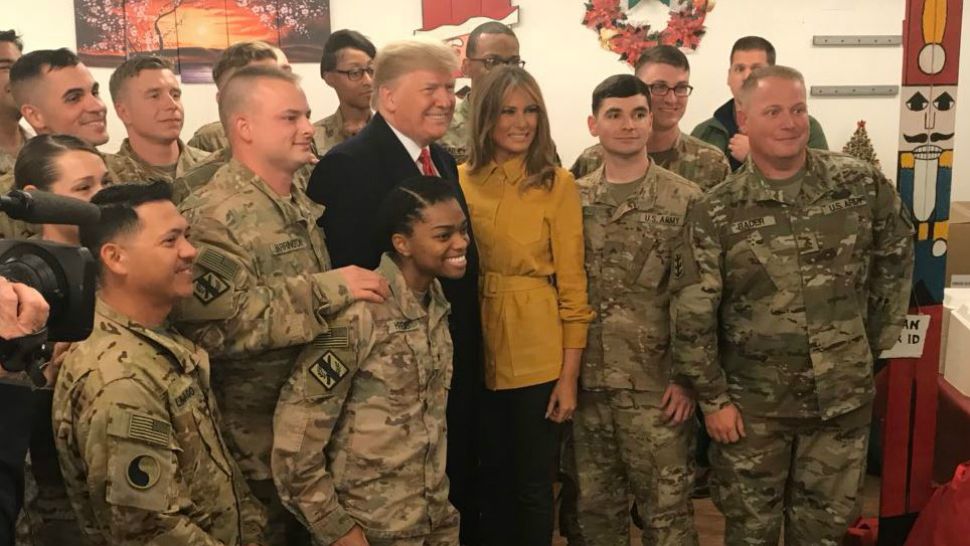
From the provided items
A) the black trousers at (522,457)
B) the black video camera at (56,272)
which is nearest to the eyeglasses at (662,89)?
the black trousers at (522,457)

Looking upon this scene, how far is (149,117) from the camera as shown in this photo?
119 inches

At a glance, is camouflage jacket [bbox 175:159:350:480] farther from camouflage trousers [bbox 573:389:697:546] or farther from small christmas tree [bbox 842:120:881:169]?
small christmas tree [bbox 842:120:881:169]

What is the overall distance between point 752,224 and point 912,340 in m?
0.66

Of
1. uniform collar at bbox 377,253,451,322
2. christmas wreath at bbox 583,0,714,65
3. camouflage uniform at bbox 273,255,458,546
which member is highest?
christmas wreath at bbox 583,0,714,65

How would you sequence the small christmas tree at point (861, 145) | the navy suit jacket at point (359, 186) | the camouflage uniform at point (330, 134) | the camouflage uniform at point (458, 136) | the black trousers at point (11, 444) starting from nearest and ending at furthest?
the black trousers at point (11, 444), the navy suit jacket at point (359, 186), the camouflage uniform at point (458, 136), the camouflage uniform at point (330, 134), the small christmas tree at point (861, 145)

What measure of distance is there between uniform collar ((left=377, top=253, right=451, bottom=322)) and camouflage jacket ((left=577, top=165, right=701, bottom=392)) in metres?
0.57

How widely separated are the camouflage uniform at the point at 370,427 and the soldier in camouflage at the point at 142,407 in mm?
158

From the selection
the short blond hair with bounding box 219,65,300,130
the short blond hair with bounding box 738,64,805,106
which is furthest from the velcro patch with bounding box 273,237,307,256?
the short blond hair with bounding box 738,64,805,106

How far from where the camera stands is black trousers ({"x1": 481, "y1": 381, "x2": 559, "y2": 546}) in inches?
99.2

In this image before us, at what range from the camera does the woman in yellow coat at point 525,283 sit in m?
2.49

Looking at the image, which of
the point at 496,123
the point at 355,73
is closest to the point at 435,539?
the point at 496,123

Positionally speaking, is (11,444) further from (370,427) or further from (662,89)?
(662,89)

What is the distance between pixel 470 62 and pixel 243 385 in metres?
1.69

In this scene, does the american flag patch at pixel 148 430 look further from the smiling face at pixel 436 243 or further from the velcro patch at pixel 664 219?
the velcro patch at pixel 664 219
